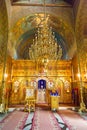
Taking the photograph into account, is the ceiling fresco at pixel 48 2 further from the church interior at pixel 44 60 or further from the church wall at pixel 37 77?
the church wall at pixel 37 77

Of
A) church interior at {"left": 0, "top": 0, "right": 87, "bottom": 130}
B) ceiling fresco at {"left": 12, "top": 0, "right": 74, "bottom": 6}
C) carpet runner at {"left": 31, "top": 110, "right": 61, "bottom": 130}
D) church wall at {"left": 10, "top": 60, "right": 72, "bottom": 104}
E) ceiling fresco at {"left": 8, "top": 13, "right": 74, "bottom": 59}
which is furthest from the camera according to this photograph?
church wall at {"left": 10, "top": 60, "right": 72, "bottom": 104}

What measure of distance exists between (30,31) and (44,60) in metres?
6.66

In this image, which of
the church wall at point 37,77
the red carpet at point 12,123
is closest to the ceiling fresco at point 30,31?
the church wall at point 37,77

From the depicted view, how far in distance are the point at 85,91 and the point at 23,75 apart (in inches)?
213

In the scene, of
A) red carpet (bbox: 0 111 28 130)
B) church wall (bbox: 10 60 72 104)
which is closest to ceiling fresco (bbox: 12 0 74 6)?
church wall (bbox: 10 60 72 104)

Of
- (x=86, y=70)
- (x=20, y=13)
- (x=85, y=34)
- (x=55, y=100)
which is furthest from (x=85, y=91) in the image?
(x=20, y=13)

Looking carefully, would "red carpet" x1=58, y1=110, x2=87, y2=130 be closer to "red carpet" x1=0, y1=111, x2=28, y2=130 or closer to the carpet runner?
the carpet runner

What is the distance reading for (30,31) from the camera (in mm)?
12375

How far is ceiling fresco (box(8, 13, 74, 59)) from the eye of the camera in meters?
10.1

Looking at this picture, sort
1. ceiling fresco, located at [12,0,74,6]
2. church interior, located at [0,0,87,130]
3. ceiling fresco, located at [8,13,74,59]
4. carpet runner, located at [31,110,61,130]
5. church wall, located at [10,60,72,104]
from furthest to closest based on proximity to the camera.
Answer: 1. church wall, located at [10,60,72,104]
2. ceiling fresco, located at [8,13,74,59]
3. ceiling fresco, located at [12,0,74,6]
4. church interior, located at [0,0,87,130]
5. carpet runner, located at [31,110,61,130]

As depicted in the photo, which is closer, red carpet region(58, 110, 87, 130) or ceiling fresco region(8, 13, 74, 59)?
red carpet region(58, 110, 87, 130)

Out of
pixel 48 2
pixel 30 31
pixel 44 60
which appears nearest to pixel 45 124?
pixel 44 60

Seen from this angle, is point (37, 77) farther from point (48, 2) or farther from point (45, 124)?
point (45, 124)

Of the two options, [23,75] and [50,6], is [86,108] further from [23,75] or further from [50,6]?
[50,6]
